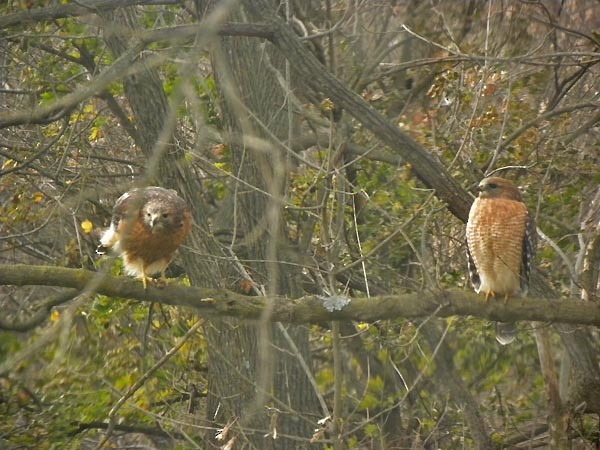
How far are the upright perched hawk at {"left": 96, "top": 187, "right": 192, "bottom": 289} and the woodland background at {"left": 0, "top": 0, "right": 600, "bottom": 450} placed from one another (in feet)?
0.99

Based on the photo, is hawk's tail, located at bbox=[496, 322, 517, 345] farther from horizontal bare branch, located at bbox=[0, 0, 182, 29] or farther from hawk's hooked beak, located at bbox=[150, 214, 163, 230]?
horizontal bare branch, located at bbox=[0, 0, 182, 29]

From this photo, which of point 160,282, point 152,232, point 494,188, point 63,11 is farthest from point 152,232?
point 494,188

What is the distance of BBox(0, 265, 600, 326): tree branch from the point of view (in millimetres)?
4113

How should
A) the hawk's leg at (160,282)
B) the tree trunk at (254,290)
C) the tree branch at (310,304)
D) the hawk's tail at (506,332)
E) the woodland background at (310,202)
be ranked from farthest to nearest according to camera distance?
1. the tree trunk at (254,290)
2. the hawk's tail at (506,332)
3. the woodland background at (310,202)
4. the hawk's leg at (160,282)
5. the tree branch at (310,304)

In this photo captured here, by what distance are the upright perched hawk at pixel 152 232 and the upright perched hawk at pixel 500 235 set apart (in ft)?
5.62

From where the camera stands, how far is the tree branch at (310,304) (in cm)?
411

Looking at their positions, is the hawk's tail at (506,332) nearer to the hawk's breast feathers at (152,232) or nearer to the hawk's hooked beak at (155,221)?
the hawk's breast feathers at (152,232)

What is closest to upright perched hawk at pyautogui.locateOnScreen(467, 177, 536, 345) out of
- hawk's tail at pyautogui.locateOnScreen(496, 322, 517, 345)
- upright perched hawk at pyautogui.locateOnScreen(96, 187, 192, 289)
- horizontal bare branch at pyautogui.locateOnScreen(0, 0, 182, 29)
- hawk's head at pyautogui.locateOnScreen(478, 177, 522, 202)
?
hawk's head at pyautogui.locateOnScreen(478, 177, 522, 202)

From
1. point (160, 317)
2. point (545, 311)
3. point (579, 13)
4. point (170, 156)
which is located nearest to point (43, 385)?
point (160, 317)

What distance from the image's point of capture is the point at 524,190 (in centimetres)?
758

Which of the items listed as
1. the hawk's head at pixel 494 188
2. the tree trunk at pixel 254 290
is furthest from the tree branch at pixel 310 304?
the tree trunk at pixel 254 290

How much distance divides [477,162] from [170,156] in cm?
235

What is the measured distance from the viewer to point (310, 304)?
4387mm

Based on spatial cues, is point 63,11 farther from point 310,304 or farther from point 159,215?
point 310,304
